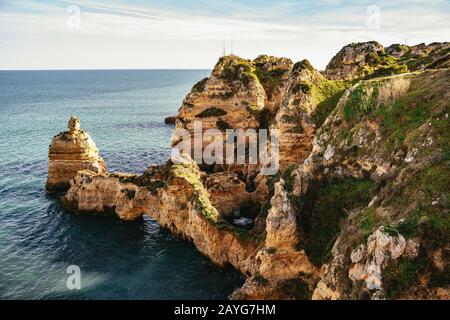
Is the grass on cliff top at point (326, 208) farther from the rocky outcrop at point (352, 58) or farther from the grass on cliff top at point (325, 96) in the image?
the rocky outcrop at point (352, 58)

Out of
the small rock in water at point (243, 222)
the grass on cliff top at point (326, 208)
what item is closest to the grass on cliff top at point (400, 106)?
the grass on cliff top at point (326, 208)

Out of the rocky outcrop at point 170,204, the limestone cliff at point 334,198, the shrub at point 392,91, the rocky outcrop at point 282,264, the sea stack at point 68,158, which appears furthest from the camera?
the sea stack at point 68,158

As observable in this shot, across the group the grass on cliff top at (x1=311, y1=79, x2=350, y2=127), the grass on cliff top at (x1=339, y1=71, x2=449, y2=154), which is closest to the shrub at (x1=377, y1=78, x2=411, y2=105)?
the grass on cliff top at (x1=339, y1=71, x2=449, y2=154)

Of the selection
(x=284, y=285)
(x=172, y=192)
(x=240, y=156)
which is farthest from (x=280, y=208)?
(x=240, y=156)

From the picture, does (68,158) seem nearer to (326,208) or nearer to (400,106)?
(326,208)

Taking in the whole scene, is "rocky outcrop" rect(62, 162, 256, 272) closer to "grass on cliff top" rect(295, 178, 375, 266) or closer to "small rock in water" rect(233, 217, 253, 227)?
"small rock in water" rect(233, 217, 253, 227)
